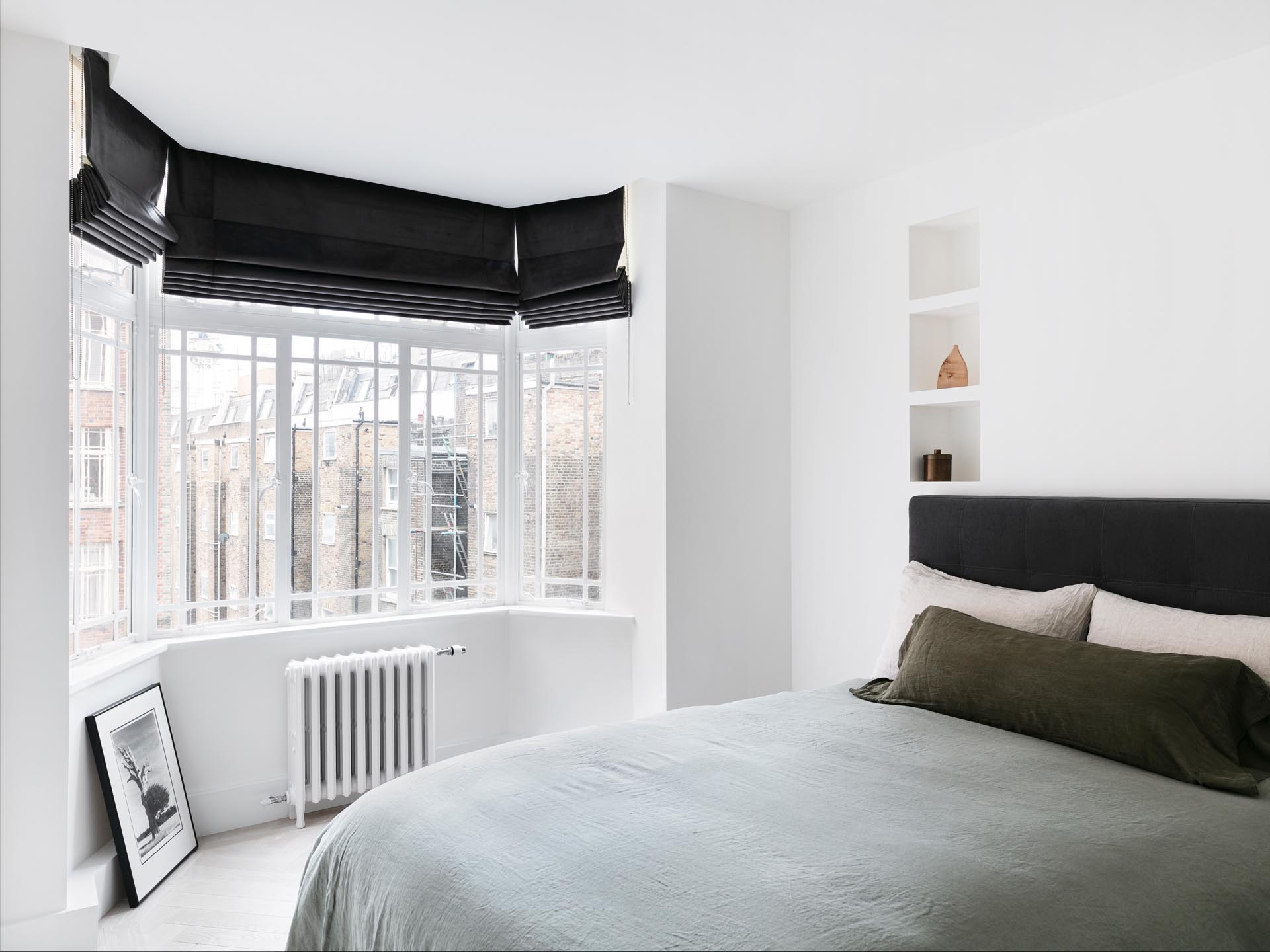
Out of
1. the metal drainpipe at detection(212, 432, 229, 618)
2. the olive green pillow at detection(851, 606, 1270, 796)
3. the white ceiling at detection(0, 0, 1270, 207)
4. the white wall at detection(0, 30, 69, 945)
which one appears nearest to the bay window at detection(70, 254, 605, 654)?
the metal drainpipe at detection(212, 432, 229, 618)

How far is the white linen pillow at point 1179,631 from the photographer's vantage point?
221cm

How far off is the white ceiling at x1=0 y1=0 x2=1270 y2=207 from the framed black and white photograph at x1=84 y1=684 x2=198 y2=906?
2.08 metres

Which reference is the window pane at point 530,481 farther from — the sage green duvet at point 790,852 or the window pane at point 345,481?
the sage green duvet at point 790,852

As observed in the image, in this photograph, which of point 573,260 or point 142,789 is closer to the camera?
point 142,789

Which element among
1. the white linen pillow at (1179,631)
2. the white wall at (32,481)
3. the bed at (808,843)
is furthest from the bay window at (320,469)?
the white linen pillow at (1179,631)

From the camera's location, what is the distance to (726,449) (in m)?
3.81

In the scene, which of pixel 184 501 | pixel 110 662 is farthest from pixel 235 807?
pixel 184 501

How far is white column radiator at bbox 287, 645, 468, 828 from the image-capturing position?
337cm

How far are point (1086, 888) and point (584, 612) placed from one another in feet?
8.57

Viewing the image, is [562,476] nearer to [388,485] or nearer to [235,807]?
[388,485]

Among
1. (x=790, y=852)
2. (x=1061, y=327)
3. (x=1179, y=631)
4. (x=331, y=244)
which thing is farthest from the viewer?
(x=331, y=244)

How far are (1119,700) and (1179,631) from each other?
42 centimetres

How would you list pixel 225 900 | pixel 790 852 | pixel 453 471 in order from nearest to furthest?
pixel 790 852 < pixel 225 900 < pixel 453 471

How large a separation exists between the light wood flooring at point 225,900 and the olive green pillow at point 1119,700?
215 cm
